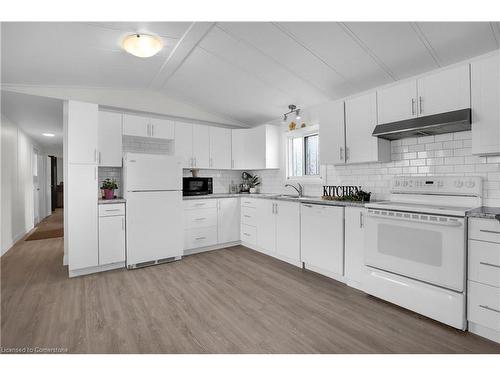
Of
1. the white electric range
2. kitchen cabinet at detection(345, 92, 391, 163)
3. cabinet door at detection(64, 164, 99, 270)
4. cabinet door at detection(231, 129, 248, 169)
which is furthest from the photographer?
cabinet door at detection(231, 129, 248, 169)

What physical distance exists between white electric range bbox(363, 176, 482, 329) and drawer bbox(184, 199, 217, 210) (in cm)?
249

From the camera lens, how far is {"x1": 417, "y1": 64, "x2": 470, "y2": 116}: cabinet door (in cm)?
222

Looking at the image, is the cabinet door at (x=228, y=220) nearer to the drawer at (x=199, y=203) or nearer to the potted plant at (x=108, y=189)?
the drawer at (x=199, y=203)

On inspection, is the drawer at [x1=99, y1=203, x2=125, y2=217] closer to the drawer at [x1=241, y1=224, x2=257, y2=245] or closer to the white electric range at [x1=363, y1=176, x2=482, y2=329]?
the drawer at [x1=241, y1=224, x2=257, y2=245]

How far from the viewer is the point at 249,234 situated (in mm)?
4387

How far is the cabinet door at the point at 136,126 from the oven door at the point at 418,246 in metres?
3.37

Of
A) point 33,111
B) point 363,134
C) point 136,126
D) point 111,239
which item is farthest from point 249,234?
point 33,111

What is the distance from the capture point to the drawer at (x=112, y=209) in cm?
338

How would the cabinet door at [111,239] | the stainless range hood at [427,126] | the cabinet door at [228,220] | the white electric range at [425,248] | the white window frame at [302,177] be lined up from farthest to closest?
1. the cabinet door at [228,220]
2. the white window frame at [302,177]
3. the cabinet door at [111,239]
4. the stainless range hood at [427,126]
5. the white electric range at [425,248]

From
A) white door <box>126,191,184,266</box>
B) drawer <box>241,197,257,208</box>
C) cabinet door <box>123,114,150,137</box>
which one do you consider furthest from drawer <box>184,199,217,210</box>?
cabinet door <box>123,114,150,137</box>

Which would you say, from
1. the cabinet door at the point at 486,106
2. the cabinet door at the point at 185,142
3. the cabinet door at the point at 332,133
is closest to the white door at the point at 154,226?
the cabinet door at the point at 185,142

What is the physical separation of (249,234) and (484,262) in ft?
10.0

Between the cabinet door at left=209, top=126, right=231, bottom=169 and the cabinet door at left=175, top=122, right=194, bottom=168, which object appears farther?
the cabinet door at left=209, top=126, right=231, bottom=169
